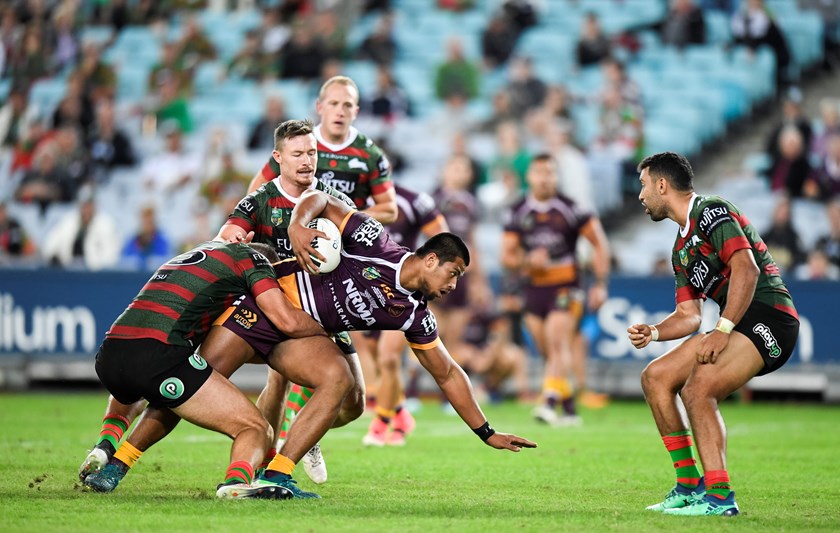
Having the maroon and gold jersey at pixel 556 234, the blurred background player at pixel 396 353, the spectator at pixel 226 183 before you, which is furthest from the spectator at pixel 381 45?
the blurred background player at pixel 396 353

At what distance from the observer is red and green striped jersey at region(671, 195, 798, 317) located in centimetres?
708

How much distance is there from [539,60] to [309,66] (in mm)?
4097

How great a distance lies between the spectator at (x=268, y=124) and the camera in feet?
67.6

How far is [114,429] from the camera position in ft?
25.5

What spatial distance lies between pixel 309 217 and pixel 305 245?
9.8 inches

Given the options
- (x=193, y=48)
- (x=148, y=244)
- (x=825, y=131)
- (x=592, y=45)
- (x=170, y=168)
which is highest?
(x=193, y=48)

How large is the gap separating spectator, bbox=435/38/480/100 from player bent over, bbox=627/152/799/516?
45.6 ft

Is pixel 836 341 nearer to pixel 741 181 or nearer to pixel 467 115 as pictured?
pixel 741 181

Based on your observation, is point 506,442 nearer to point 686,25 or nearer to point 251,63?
point 686,25

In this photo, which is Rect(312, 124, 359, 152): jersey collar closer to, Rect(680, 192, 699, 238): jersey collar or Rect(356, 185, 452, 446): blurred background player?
Rect(356, 185, 452, 446): blurred background player

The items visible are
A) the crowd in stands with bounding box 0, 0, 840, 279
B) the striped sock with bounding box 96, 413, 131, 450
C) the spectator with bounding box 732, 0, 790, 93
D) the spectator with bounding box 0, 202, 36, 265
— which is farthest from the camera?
the spectator with bounding box 732, 0, 790, 93

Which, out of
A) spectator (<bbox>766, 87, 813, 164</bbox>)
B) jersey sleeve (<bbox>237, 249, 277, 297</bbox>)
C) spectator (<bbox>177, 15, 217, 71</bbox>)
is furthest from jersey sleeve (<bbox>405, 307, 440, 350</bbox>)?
spectator (<bbox>177, 15, 217, 71</bbox>)

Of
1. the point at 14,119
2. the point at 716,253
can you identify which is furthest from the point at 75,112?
the point at 716,253

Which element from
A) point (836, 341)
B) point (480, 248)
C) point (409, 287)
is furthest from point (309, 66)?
point (409, 287)
